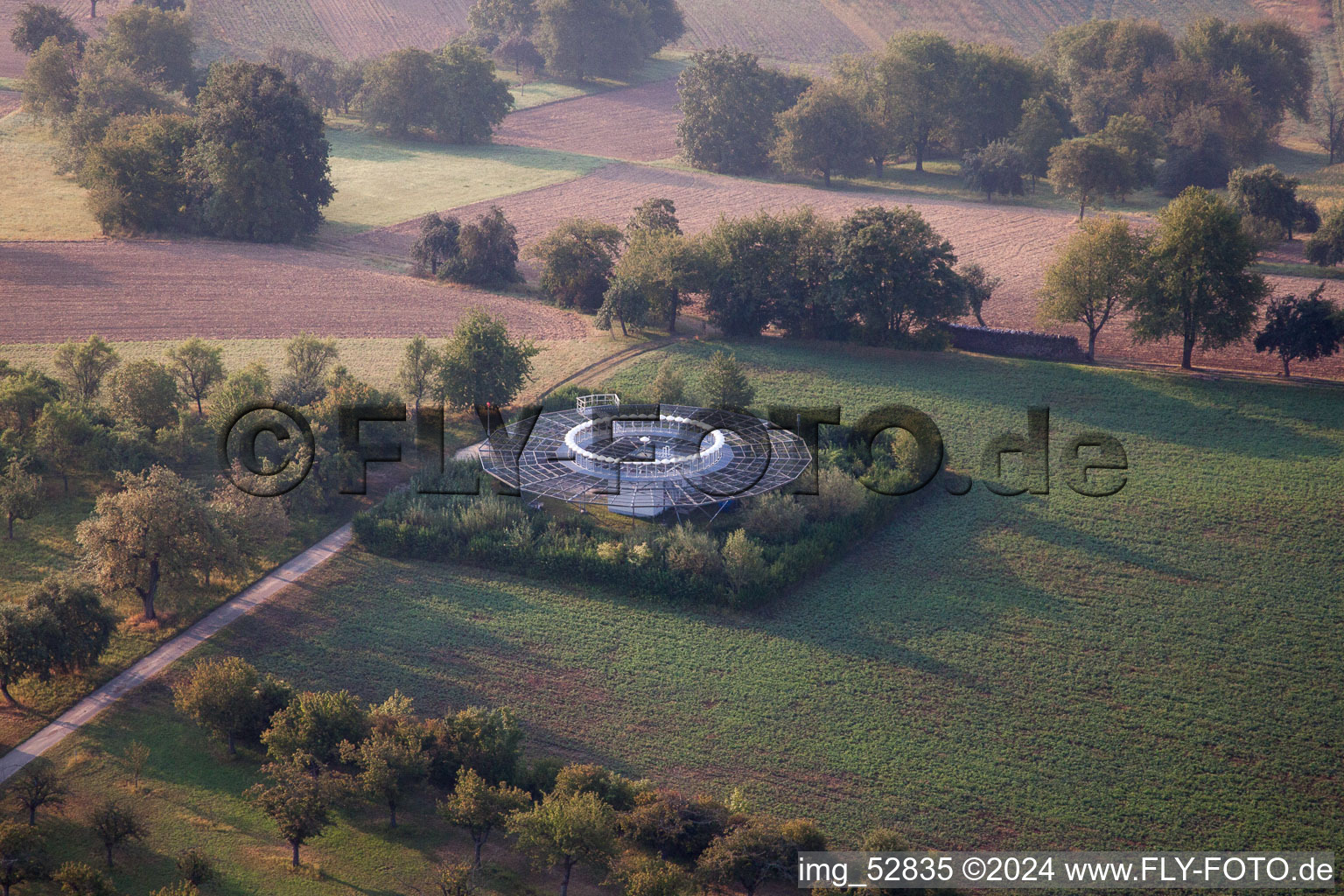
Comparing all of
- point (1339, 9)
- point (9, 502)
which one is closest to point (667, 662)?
point (9, 502)

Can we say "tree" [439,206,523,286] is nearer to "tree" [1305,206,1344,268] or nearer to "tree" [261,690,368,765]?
"tree" [261,690,368,765]

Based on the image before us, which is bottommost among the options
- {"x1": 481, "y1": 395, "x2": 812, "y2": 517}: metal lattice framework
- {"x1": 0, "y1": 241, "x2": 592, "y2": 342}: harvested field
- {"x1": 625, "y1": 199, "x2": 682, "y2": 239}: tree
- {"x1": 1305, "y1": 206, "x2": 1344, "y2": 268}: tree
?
{"x1": 481, "y1": 395, "x2": 812, "y2": 517}: metal lattice framework

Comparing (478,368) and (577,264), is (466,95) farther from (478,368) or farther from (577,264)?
(478,368)

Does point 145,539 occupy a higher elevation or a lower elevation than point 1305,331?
lower

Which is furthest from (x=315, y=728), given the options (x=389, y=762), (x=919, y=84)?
(x=919, y=84)

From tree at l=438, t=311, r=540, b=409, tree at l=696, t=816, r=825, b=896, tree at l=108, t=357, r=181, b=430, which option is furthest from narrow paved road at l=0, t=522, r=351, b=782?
tree at l=696, t=816, r=825, b=896

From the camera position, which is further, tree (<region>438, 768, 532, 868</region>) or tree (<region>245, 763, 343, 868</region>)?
tree (<region>438, 768, 532, 868</region>)

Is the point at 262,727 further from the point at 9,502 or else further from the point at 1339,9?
the point at 1339,9
